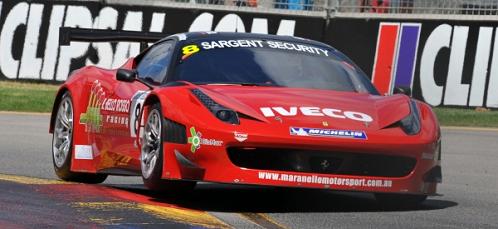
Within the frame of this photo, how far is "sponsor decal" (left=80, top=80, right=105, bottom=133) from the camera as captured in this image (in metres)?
9.56

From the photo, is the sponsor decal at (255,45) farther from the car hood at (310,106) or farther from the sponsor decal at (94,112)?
the sponsor decal at (94,112)

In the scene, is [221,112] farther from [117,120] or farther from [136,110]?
[117,120]

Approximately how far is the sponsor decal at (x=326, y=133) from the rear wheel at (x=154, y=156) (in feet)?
2.76

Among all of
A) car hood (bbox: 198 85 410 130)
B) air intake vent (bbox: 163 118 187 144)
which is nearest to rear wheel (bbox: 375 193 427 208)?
car hood (bbox: 198 85 410 130)

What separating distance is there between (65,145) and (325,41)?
1183 cm

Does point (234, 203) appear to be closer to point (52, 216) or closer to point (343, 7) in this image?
point (52, 216)

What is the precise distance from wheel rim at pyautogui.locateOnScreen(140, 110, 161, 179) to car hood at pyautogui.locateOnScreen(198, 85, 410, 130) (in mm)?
374

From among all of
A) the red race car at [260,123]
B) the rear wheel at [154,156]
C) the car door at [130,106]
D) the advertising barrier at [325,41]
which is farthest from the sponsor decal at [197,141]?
the advertising barrier at [325,41]

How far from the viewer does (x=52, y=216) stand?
23.0ft

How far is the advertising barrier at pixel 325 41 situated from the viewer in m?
20.4

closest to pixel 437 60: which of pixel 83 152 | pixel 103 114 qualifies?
pixel 83 152

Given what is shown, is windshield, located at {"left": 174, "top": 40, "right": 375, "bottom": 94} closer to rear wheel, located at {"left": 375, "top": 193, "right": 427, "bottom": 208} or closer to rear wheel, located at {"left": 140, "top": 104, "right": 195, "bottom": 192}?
rear wheel, located at {"left": 140, "top": 104, "right": 195, "bottom": 192}

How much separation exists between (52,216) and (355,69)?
123 inches

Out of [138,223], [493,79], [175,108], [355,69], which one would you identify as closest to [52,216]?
[138,223]
